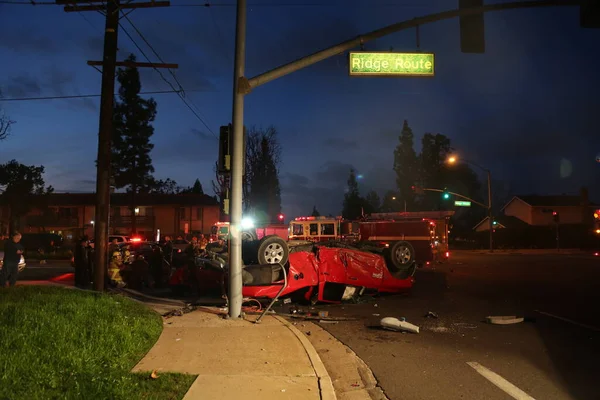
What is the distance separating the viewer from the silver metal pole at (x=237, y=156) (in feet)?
32.0

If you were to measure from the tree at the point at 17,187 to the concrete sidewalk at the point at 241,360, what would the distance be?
140 feet

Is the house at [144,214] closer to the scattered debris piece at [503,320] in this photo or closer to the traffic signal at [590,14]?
the scattered debris piece at [503,320]

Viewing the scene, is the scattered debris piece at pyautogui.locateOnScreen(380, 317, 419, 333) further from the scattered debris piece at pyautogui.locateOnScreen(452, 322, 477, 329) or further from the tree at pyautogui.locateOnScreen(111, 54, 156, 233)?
the tree at pyautogui.locateOnScreen(111, 54, 156, 233)

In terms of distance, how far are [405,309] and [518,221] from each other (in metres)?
72.2

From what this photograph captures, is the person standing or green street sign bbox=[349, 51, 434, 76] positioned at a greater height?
green street sign bbox=[349, 51, 434, 76]

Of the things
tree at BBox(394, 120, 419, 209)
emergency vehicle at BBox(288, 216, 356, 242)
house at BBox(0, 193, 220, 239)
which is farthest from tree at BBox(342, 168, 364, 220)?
emergency vehicle at BBox(288, 216, 356, 242)

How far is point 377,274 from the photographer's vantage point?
12.9 m

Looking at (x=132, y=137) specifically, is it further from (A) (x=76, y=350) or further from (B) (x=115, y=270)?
(A) (x=76, y=350)

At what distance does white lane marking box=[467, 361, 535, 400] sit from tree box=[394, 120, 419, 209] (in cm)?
Result: 7747

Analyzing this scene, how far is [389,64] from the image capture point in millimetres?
10305

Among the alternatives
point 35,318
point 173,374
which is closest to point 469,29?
point 173,374

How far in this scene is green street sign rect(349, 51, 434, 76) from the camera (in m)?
10.2

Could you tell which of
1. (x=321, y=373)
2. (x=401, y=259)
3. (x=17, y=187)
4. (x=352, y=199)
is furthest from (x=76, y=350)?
(x=352, y=199)

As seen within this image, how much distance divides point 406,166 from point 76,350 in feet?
266
